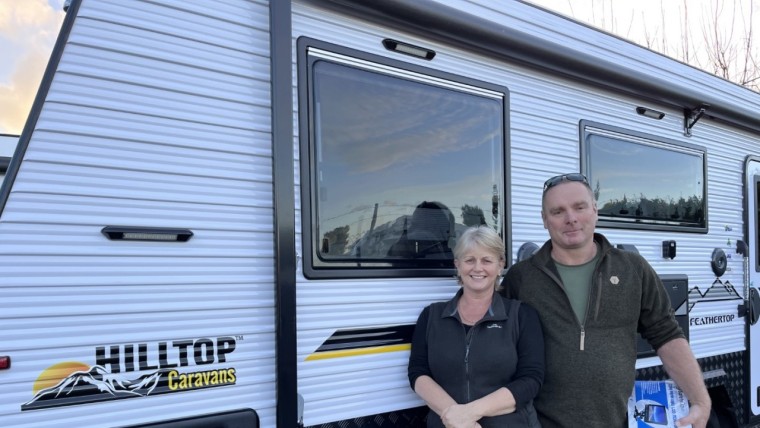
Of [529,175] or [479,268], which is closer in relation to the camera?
[479,268]

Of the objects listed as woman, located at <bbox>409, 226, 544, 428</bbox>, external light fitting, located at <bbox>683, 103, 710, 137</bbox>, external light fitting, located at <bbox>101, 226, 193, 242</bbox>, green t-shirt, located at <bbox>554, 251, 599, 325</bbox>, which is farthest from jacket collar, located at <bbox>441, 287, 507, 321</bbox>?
external light fitting, located at <bbox>683, 103, 710, 137</bbox>

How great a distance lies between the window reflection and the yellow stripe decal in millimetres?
321

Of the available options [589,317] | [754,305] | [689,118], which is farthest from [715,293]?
[589,317]

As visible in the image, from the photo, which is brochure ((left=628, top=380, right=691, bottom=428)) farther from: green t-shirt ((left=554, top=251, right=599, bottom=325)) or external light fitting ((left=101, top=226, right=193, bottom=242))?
external light fitting ((left=101, top=226, right=193, bottom=242))

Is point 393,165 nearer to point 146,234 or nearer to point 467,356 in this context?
point 467,356

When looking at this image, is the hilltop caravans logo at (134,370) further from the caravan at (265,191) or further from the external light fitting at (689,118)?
the external light fitting at (689,118)

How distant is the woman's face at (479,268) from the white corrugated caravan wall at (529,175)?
20 cm

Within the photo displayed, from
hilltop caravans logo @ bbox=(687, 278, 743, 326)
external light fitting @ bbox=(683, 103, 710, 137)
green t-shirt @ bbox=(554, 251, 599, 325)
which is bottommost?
hilltop caravans logo @ bbox=(687, 278, 743, 326)

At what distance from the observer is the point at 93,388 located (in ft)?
5.45

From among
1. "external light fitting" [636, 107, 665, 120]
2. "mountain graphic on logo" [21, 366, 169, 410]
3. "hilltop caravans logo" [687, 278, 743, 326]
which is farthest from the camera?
"hilltop caravans logo" [687, 278, 743, 326]

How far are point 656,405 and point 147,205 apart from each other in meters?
2.05

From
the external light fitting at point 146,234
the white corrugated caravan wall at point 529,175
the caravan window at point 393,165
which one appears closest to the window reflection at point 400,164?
the caravan window at point 393,165

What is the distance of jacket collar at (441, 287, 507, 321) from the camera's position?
2213 mm

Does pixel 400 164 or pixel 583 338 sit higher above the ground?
pixel 400 164
